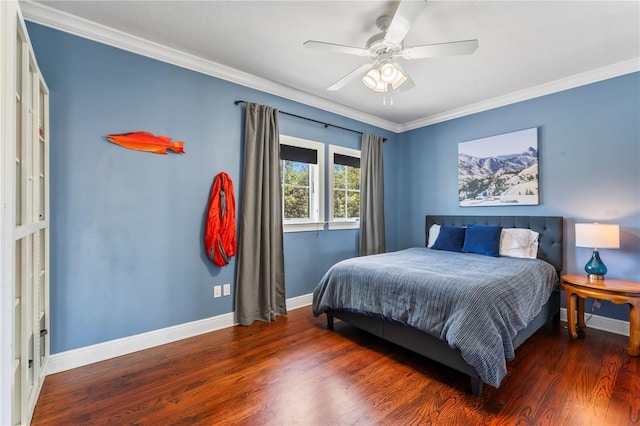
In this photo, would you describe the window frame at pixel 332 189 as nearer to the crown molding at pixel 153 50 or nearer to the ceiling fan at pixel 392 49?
the crown molding at pixel 153 50

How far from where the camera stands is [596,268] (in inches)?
108

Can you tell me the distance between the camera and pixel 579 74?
3080 millimetres

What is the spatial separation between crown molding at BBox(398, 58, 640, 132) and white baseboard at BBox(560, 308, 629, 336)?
2.42 meters

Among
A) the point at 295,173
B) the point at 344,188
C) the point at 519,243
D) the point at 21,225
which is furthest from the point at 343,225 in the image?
the point at 21,225

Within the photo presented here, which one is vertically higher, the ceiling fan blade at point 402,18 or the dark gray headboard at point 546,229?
the ceiling fan blade at point 402,18

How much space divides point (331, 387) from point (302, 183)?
7.89 feet

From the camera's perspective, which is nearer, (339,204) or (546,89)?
(546,89)

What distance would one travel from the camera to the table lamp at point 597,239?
2.62 m

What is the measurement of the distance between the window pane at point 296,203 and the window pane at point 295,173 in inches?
3.1

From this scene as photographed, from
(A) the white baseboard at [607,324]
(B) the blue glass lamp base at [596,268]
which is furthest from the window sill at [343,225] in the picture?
(A) the white baseboard at [607,324]

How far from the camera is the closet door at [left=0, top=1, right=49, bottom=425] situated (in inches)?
46.9

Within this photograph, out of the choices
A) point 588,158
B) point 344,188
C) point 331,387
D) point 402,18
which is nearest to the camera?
point 402,18

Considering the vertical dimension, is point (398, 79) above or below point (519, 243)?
above

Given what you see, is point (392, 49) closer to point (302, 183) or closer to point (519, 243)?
point (302, 183)
